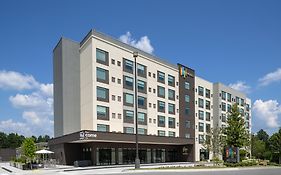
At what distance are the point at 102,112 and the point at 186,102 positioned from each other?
2672 centimetres

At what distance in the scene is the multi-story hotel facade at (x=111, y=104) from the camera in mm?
50750

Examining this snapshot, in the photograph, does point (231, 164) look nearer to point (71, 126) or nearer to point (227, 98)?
A: point (71, 126)

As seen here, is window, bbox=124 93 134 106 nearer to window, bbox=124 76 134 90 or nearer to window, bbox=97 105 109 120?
window, bbox=124 76 134 90

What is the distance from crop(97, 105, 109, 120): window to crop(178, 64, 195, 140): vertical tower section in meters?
22.8

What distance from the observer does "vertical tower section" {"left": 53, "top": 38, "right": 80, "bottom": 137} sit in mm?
54456

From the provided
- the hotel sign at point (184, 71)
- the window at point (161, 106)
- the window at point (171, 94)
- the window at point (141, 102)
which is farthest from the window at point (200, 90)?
the window at point (141, 102)

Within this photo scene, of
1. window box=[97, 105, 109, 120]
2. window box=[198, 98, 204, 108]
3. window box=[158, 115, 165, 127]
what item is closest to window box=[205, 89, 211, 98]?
window box=[198, 98, 204, 108]

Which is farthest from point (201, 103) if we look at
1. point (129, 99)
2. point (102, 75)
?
point (102, 75)

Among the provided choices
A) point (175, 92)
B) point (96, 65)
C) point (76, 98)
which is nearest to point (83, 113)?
point (76, 98)

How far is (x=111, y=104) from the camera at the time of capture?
53.2m

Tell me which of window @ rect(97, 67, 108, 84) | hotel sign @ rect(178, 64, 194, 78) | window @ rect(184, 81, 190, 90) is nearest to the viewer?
window @ rect(97, 67, 108, 84)

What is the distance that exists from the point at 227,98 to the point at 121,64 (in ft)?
149

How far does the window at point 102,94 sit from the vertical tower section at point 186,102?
22987 mm

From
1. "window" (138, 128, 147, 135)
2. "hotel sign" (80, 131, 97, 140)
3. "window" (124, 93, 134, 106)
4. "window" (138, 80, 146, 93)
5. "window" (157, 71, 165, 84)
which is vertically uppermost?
"window" (157, 71, 165, 84)
